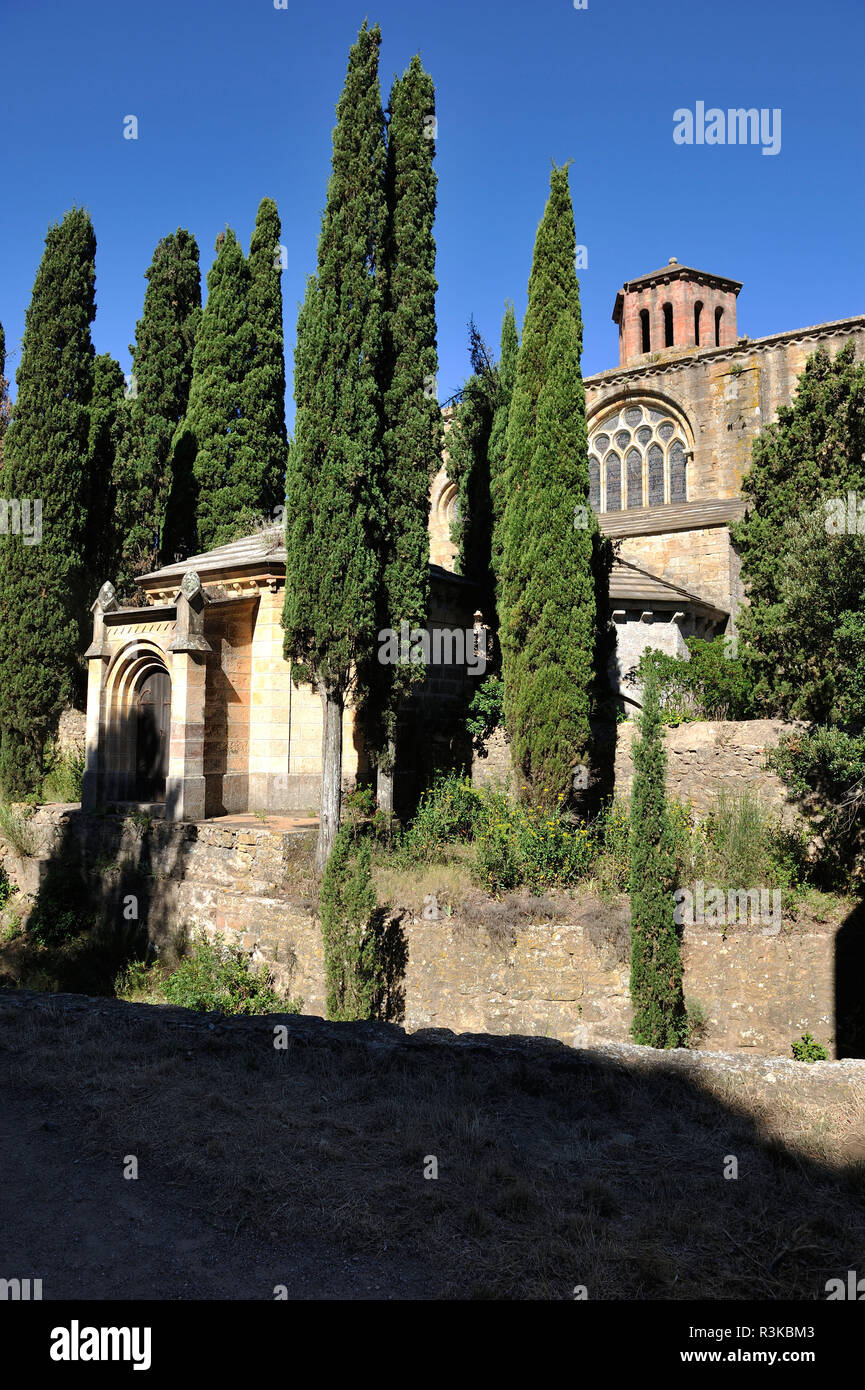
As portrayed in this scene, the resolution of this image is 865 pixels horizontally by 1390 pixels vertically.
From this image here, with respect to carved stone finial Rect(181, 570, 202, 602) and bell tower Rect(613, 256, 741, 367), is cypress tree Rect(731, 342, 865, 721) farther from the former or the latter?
bell tower Rect(613, 256, 741, 367)

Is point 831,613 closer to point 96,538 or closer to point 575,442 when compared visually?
point 575,442

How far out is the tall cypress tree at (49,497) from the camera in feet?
50.9

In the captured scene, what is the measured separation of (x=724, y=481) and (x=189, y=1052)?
18.5 meters

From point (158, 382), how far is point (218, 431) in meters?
2.66

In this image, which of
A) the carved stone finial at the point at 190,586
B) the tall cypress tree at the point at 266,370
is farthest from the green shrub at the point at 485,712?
the tall cypress tree at the point at 266,370

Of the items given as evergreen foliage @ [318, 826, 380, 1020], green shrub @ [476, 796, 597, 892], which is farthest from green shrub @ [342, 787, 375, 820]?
evergreen foliage @ [318, 826, 380, 1020]

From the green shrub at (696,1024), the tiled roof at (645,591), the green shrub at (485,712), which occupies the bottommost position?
the green shrub at (696,1024)

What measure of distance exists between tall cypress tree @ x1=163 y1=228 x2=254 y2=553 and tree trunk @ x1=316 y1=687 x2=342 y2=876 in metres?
8.42

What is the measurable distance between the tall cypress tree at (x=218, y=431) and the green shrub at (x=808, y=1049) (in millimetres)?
14436

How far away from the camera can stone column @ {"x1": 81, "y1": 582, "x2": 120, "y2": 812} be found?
14133 mm

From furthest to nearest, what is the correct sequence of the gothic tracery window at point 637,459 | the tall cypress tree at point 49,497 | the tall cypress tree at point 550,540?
the gothic tracery window at point 637,459, the tall cypress tree at point 49,497, the tall cypress tree at point 550,540

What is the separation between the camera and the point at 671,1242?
141 inches

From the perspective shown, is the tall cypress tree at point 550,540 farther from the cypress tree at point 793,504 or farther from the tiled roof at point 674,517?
the tiled roof at point 674,517

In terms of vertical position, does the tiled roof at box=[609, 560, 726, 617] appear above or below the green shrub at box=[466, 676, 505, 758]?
above
